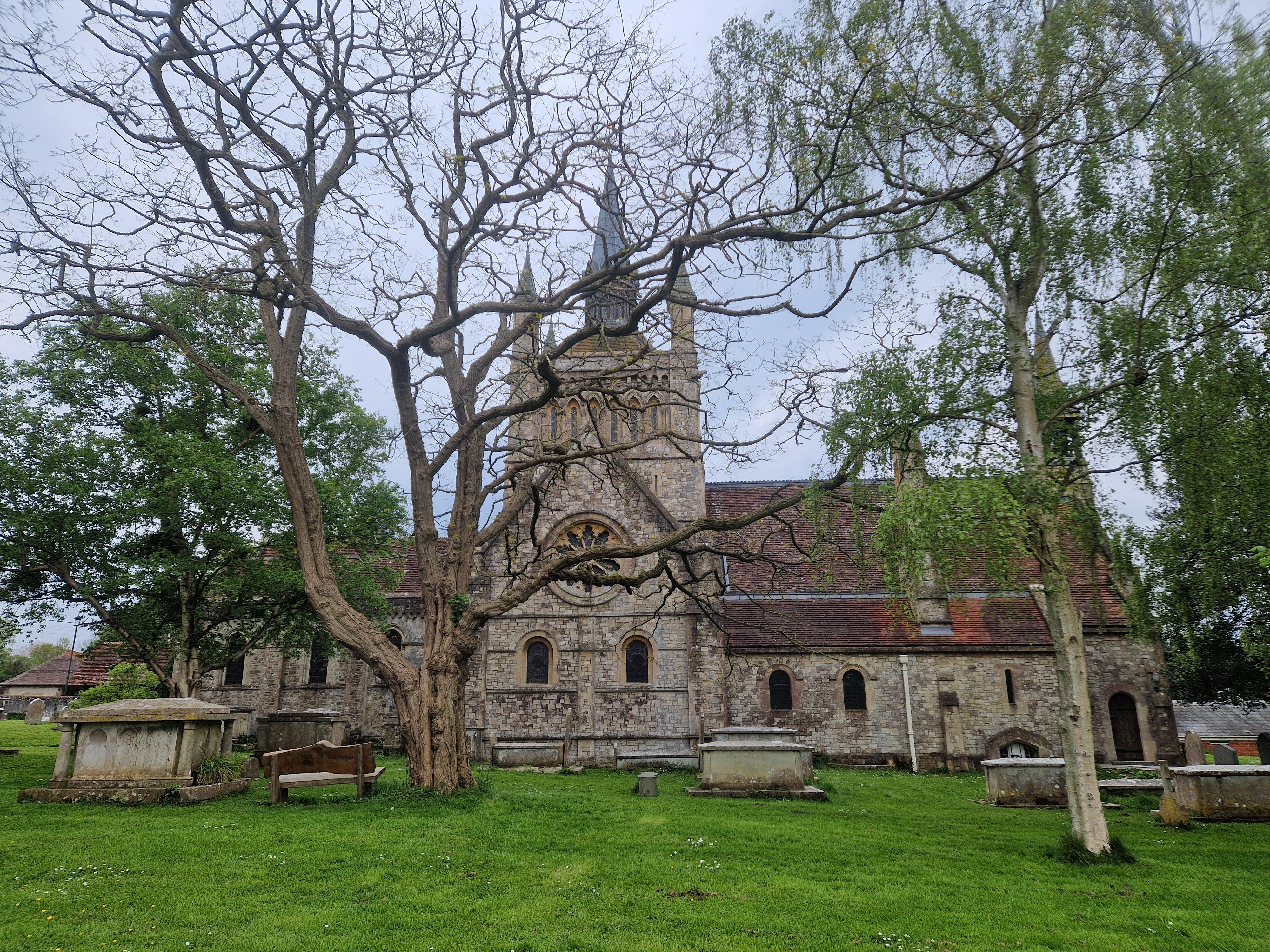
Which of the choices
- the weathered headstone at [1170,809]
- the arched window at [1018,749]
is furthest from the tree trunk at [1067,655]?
the arched window at [1018,749]

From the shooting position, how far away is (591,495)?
26.6 metres

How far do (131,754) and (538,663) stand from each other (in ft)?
43.8

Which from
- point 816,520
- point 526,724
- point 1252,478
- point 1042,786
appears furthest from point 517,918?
point 526,724

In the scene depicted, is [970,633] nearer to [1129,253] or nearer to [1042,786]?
[1042,786]

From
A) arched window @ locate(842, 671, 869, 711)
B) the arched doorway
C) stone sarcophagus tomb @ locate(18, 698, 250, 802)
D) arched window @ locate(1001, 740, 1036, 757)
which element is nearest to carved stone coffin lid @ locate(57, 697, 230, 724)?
stone sarcophagus tomb @ locate(18, 698, 250, 802)

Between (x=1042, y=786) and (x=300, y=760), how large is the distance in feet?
45.9

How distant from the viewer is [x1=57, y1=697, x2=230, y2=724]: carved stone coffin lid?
41.0ft

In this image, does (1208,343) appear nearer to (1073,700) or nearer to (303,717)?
(1073,700)

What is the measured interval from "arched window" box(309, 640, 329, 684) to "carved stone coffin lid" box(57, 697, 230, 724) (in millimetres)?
15084

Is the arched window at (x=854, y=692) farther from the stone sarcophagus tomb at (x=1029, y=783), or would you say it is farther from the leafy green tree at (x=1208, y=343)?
the leafy green tree at (x=1208, y=343)

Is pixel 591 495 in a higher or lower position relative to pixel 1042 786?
higher

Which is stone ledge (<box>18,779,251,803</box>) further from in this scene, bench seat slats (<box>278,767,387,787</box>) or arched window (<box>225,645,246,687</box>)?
arched window (<box>225,645,246,687</box>)

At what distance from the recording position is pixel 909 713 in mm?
23516

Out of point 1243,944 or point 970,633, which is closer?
point 1243,944
